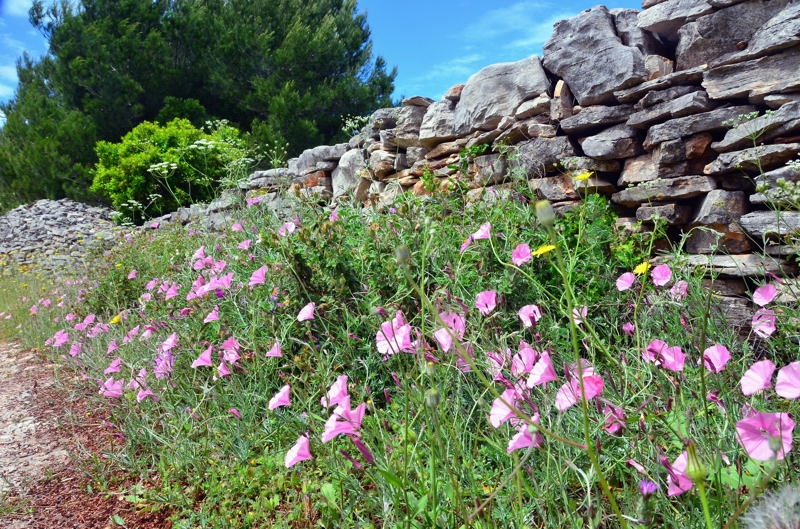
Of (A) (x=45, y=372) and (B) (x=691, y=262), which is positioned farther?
(A) (x=45, y=372)

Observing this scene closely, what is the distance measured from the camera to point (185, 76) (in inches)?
688

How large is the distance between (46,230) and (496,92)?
12.4m

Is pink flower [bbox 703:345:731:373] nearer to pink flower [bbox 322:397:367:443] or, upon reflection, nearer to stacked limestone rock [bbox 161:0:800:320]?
pink flower [bbox 322:397:367:443]

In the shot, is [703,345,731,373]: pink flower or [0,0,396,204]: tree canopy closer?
[703,345,731,373]: pink flower

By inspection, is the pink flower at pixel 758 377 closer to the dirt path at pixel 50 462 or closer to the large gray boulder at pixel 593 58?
the dirt path at pixel 50 462

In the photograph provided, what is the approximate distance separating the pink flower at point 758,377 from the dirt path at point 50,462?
200 centimetres

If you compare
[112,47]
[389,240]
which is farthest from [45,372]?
[112,47]

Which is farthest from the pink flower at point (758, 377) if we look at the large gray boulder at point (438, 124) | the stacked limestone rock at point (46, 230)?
the stacked limestone rock at point (46, 230)

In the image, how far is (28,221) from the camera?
13750 millimetres

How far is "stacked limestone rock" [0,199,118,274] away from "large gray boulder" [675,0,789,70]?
29.8 feet

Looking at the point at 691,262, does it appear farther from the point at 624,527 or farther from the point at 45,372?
the point at 45,372

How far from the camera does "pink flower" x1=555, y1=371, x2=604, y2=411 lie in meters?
1.21

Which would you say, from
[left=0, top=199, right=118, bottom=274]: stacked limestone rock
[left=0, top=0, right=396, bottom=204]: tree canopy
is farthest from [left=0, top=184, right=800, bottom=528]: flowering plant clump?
[left=0, top=0, right=396, bottom=204]: tree canopy

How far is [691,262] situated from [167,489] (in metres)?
2.78
